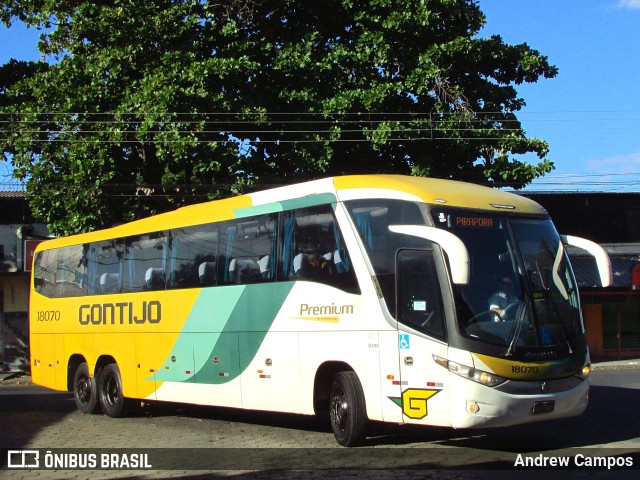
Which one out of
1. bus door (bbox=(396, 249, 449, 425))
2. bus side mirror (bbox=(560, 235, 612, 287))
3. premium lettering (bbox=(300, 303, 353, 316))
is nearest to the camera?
bus door (bbox=(396, 249, 449, 425))

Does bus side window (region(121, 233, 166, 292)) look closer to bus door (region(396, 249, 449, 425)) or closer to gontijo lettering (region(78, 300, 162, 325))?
gontijo lettering (region(78, 300, 162, 325))

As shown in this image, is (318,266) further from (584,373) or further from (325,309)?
(584,373)

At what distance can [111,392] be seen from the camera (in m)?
15.7

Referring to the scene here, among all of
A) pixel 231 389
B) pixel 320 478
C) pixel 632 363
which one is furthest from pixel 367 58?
pixel 632 363

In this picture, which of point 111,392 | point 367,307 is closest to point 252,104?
point 111,392

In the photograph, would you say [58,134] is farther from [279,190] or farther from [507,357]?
[507,357]

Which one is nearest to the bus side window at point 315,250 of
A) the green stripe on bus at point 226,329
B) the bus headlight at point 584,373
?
the green stripe on bus at point 226,329

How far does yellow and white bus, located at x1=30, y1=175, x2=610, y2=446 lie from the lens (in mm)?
9234

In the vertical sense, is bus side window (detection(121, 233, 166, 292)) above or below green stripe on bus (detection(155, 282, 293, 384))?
above

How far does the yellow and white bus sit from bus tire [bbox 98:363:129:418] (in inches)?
33.2

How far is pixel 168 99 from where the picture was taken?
1817 cm

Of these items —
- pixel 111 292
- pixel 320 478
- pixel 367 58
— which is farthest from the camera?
pixel 367 58

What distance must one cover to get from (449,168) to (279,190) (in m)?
9.26

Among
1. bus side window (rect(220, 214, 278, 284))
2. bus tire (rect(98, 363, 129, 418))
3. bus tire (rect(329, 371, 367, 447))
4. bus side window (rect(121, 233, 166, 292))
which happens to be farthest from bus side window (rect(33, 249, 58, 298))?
bus tire (rect(329, 371, 367, 447))
